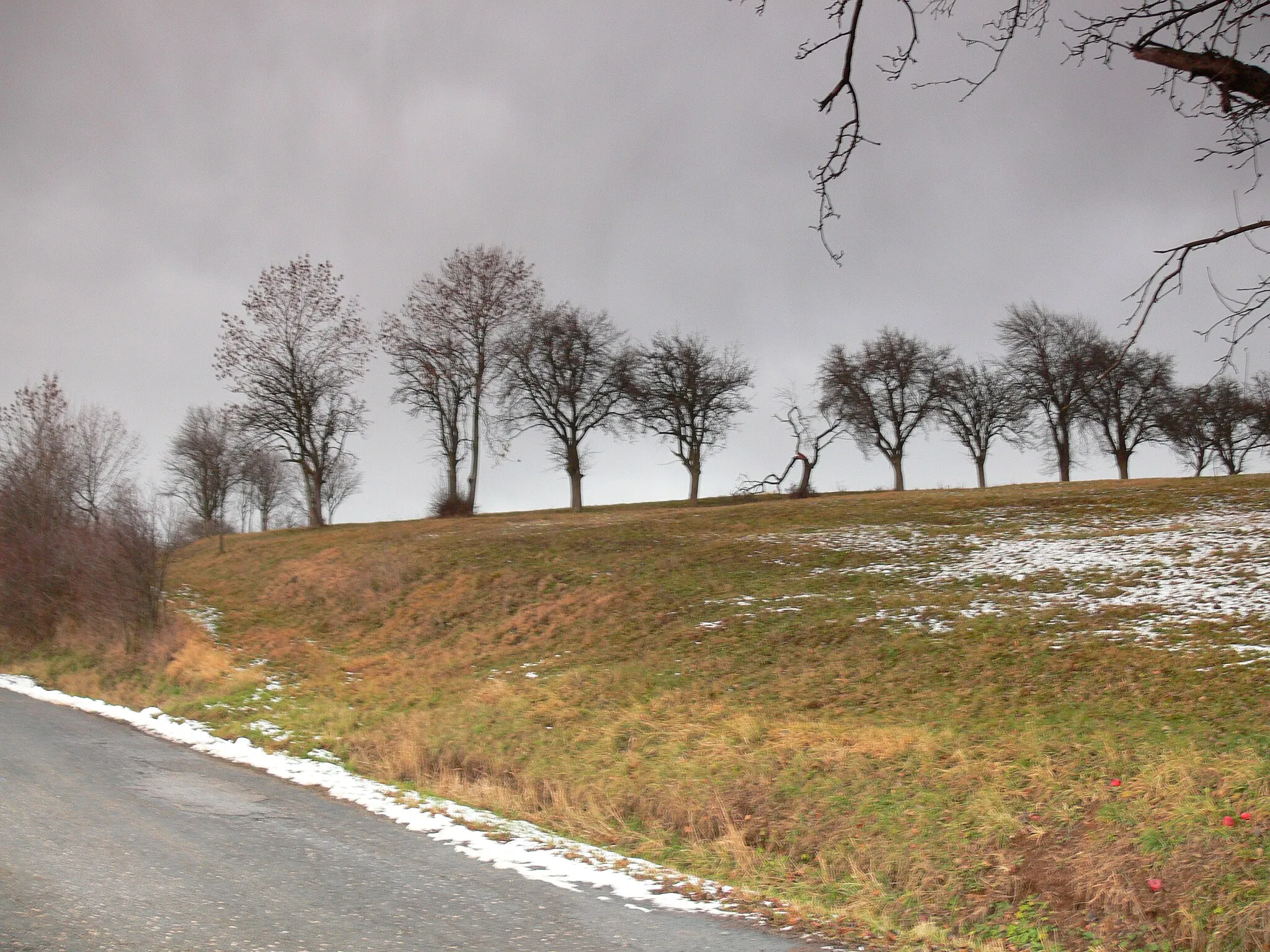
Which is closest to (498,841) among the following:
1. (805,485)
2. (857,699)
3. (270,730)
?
(857,699)

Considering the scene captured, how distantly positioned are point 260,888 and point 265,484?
7422cm

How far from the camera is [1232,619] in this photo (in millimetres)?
13477

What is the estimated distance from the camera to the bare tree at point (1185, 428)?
45.8 meters

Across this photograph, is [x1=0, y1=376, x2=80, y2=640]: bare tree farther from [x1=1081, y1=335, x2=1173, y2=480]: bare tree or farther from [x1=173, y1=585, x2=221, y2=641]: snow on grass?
[x1=1081, y1=335, x2=1173, y2=480]: bare tree

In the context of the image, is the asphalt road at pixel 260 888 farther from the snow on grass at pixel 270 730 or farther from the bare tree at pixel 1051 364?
the bare tree at pixel 1051 364

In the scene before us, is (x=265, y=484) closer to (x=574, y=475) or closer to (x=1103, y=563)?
(x=574, y=475)

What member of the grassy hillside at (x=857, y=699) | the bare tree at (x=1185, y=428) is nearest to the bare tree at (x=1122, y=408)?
the bare tree at (x=1185, y=428)

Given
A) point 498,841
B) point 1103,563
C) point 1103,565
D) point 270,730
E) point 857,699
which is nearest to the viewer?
point 498,841

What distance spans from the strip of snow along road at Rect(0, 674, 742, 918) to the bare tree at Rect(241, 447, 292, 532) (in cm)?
6064

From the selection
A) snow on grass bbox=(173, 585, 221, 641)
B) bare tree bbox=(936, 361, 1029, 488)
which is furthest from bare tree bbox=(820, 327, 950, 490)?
snow on grass bbox=(173, 585, 221, 641)

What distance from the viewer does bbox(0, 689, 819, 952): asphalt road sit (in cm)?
542

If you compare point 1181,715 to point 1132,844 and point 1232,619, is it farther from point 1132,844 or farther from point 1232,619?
point 1232,619

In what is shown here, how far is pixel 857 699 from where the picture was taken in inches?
484

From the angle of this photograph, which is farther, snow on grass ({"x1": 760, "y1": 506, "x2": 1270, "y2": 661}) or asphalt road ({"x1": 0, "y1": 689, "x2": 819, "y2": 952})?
snow on grass ({"x1": 760, "y1": 506, "x2": 1270, "y2": 661})
